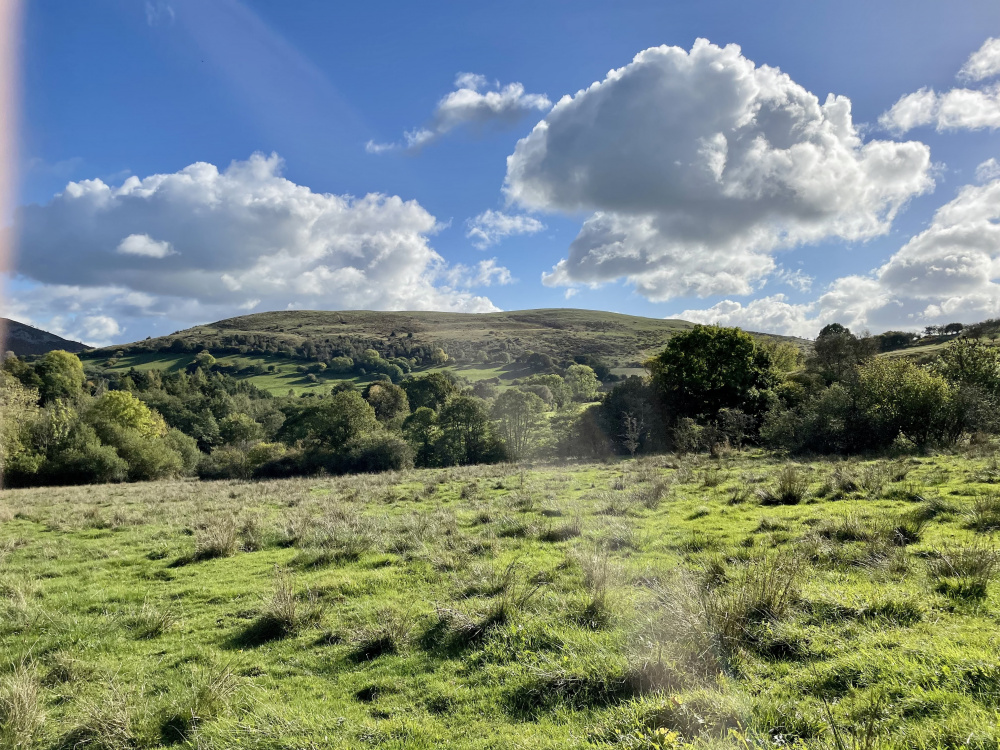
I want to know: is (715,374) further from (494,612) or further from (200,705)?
(200,705)

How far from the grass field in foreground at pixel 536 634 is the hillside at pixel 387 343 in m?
94.2

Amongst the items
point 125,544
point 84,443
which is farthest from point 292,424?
point 125,544

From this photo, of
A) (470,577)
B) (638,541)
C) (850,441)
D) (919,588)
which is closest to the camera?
(919,588)

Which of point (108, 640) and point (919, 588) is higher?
point (919, 588)

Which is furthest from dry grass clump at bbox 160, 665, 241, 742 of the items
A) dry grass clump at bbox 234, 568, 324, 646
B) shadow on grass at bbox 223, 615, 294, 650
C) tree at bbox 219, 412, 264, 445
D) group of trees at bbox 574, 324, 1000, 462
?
tree at bbox 219, 412, 264, 445

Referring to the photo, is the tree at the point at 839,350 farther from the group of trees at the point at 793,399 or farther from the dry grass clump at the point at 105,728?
the dry grass clump at the point at 105,728

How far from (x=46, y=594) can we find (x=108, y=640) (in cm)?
344

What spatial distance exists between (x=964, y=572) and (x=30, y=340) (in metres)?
→ 227

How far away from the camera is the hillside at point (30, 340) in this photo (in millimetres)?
146212

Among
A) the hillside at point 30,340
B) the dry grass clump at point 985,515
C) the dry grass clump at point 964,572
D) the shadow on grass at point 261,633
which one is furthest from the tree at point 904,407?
the hillside at point 30,340

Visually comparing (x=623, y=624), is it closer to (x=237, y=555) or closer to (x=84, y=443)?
(x=237, y=555)

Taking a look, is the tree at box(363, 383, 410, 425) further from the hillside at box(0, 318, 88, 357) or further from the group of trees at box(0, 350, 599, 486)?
the hillside at box(0, 318, 88, 357)

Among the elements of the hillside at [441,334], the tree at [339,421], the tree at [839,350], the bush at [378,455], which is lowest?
the bush at [378,455]

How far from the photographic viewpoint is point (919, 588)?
582 cm
